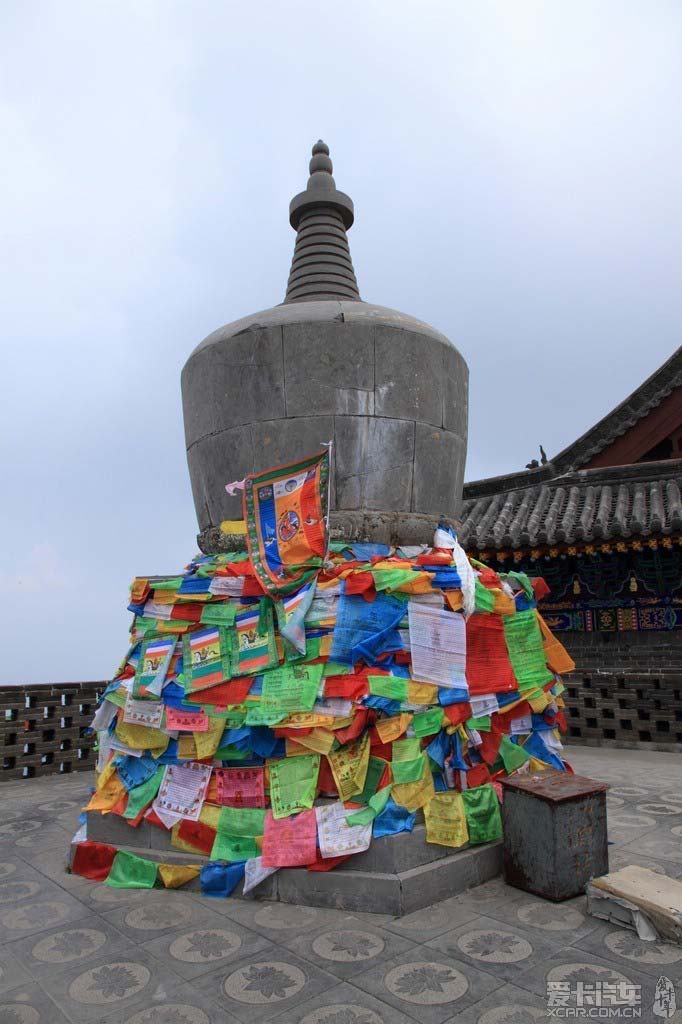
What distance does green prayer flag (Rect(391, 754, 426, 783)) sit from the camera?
4.47 metres

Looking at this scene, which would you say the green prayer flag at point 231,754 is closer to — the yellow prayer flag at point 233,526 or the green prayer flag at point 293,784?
the green prayer flag at point 293,784

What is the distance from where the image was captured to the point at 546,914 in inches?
160

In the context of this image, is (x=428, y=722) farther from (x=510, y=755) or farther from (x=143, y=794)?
(x=143, y=794)

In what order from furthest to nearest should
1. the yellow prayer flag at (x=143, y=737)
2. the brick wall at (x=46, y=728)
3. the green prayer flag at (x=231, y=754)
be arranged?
the brick wall at (x=46, y=728)
the yellow prayer flag at (x=143, y=737)
the green prayer flag at (x=231, y=754)

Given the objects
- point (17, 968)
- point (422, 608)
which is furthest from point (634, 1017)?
point (17, 968)

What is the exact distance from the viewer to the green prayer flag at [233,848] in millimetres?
4566

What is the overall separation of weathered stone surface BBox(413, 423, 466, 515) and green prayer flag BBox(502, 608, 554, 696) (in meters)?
1.08

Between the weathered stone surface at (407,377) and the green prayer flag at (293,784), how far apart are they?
2663 mm

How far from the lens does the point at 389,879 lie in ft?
13.7

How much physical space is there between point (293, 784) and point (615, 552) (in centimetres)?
903

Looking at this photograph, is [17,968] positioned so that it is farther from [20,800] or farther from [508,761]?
[20,800]

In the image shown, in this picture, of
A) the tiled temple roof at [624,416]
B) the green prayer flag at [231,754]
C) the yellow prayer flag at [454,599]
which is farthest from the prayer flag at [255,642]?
the tiled temple roof at [624,416]

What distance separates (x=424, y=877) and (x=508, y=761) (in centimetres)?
132

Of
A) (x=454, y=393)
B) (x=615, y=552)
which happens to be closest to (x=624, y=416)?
(x=615, y=552)
